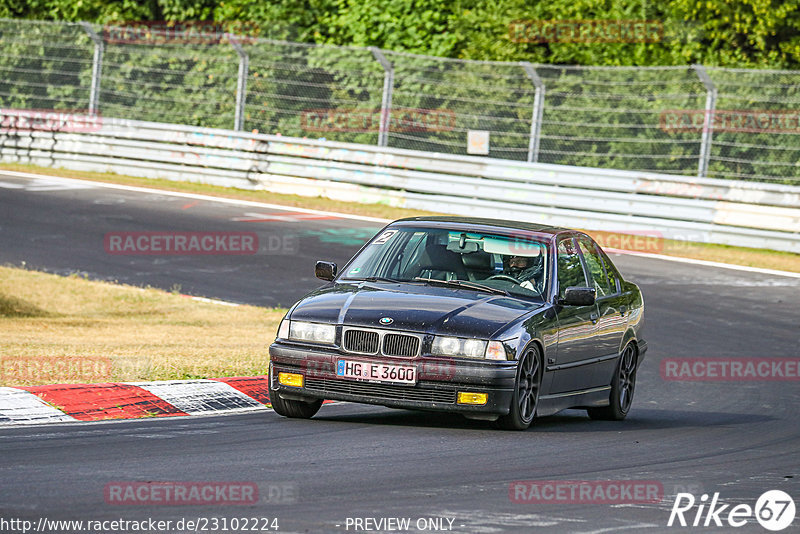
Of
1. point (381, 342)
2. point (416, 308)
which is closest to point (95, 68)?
point (416, 308)

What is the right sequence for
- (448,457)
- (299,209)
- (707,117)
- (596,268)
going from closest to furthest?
(448,457) < (596,268) < (707,117) < (299,209)

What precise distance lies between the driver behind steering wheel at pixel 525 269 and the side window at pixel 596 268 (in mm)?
876

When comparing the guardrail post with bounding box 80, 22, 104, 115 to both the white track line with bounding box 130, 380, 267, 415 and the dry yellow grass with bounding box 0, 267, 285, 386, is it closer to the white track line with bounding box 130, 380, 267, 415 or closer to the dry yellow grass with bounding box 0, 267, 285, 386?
the dry yellow grass with bounding box 0, 267, 285, 386

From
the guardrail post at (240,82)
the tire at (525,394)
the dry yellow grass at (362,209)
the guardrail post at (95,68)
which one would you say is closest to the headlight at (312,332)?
the tire at (525,394)

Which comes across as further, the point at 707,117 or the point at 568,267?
the point at 707,117

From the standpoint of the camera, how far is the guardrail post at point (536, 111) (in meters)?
23.2

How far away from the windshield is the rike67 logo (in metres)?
2.80

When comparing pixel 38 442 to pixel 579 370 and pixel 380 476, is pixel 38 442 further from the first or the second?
pixel 579 370

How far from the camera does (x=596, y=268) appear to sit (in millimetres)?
10594

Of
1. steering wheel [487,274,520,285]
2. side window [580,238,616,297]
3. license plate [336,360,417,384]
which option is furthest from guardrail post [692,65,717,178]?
license plate [336,360,417,384]

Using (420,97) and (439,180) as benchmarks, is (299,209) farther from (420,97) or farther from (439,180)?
(420,97)

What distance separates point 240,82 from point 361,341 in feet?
59.7

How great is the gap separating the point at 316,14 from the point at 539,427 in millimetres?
23274

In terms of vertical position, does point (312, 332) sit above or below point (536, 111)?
below
